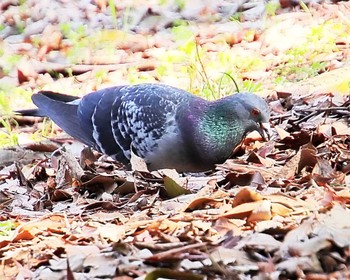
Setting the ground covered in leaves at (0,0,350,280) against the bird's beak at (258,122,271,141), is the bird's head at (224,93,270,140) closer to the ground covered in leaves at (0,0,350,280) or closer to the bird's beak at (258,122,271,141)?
the bird's beak at (258,122,271,141)

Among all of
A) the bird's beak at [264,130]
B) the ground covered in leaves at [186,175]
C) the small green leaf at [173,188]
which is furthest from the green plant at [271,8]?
the small green leaf at [173,188]

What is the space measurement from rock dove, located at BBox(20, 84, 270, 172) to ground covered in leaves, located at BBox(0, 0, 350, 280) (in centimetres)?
11

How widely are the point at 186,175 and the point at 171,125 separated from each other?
11.3 inches

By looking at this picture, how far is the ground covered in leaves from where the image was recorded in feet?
7.09

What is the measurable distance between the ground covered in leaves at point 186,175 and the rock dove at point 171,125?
111 millimetres

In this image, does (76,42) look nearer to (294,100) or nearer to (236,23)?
(236,23)

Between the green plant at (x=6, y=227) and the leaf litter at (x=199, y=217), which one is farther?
the green plant at (x=6, y=227)

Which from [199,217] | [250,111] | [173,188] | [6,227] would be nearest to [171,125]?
[250,111]

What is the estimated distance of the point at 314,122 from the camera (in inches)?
171

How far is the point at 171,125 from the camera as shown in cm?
421

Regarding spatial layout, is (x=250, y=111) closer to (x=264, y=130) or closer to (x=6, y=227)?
(x=264, y=130)

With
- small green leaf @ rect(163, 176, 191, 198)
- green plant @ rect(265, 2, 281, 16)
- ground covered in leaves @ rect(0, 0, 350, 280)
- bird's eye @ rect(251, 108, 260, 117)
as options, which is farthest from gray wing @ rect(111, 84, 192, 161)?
green plant @ rect(265, 2, 281, 16)

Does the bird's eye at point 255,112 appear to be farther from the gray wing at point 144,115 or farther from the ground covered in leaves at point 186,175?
the gray wing at point 144,115

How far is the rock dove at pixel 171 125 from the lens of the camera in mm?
4105
